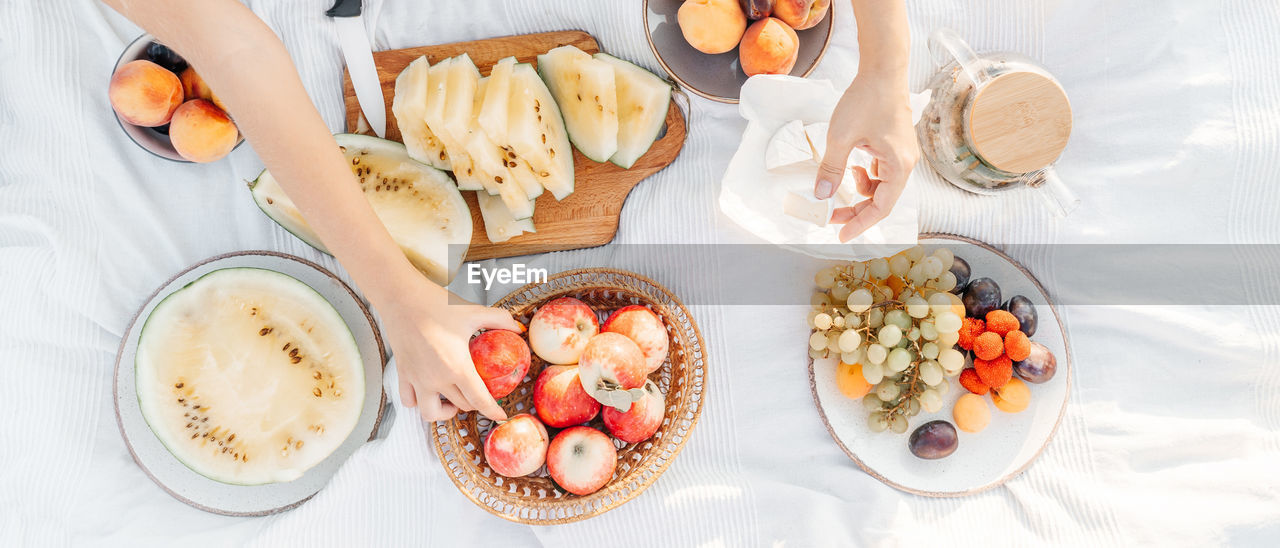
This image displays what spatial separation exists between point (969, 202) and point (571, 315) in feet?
1.89

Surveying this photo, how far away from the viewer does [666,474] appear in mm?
979

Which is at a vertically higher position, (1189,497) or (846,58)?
(846,58)

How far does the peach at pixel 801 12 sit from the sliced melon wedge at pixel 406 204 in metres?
0.50

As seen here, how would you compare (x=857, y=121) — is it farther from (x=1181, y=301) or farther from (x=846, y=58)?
(x=1181, y=301)

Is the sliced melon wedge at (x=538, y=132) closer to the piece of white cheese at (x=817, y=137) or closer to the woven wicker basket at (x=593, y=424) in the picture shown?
the woven wicker basket at (x=593, y=424)

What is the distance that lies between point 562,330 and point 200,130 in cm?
56

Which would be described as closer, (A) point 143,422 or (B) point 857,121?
(B) point 857,121

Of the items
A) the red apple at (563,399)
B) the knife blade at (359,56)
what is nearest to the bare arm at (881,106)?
the red apple at (563,399)

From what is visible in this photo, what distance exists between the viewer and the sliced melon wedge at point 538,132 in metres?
0.88

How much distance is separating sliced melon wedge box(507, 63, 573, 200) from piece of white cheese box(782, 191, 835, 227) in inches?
11.6

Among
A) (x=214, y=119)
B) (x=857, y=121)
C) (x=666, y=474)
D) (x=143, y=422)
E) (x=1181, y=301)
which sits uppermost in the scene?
(x=857, y=121)

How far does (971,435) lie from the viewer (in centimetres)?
95

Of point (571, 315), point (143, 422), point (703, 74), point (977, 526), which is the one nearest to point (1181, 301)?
point (977, 526)

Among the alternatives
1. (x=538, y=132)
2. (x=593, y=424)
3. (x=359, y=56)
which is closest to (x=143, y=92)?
(x=359, y=56)
